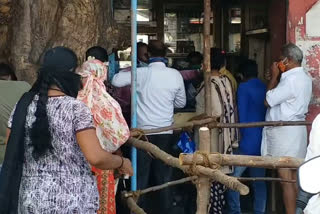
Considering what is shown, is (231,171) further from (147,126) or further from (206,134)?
(206,134)

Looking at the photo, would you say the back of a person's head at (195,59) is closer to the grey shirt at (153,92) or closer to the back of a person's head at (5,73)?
the grey shirt at (153,92)

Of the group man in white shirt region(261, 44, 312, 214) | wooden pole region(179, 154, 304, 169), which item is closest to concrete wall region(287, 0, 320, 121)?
man in white shirt region(261, 44, 312, 214)

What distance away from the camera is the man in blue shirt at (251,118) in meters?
5.93

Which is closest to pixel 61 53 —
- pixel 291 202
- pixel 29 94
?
pixel 29 94

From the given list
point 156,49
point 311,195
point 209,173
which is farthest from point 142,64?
point 311,195

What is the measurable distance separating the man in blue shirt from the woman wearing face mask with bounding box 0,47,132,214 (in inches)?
119

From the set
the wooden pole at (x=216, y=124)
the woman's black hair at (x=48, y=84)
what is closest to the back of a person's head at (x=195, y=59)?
the wooden pole at (x=216, y=124)

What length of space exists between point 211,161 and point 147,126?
1.96 meters

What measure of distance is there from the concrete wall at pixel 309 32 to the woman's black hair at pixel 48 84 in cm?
314

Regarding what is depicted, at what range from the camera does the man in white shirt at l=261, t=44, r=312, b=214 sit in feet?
17.6

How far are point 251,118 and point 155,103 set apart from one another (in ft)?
3.68

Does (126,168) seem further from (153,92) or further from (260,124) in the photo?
(260,124)

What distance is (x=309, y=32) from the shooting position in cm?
575

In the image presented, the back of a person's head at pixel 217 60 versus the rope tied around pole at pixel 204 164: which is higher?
the back of a person's head at pixel 217 60
